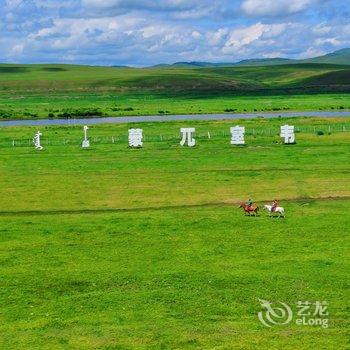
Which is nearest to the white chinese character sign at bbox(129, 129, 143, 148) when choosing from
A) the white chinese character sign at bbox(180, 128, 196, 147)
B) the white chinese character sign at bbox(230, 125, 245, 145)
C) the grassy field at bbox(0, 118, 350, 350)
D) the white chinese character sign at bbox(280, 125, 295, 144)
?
the white chinese character sign at bbox(180, 128, 196, 147)

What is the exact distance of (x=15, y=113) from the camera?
133 metres

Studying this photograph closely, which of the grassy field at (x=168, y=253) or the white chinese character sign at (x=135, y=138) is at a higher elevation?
the white chinese character sign at (x=135, y=138)

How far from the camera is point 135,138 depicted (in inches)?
2687

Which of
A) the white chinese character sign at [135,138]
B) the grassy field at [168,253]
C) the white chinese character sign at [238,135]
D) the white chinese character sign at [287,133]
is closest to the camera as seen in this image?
the grassy field at [168,253]

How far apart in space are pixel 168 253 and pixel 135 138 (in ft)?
134

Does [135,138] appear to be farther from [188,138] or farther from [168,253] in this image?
[168,253]

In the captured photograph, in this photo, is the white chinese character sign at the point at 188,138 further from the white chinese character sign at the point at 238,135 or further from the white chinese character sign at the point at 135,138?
the white chinese character sign at the point at 135,138

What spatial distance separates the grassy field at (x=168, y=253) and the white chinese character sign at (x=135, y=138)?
11.9m

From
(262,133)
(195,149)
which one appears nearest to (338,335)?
(195,149)

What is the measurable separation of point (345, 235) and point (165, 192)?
15986 millimetres

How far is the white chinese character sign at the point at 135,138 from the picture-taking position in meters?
68.0

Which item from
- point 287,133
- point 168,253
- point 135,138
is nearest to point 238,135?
point 287,133

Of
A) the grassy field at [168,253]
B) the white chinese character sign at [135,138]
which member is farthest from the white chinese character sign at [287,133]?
→ the white chinese character sign at [135,138]

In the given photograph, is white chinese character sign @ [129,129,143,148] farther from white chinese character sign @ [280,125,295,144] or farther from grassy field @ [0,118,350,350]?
white chinese character sign @ [280,125,295,144]
